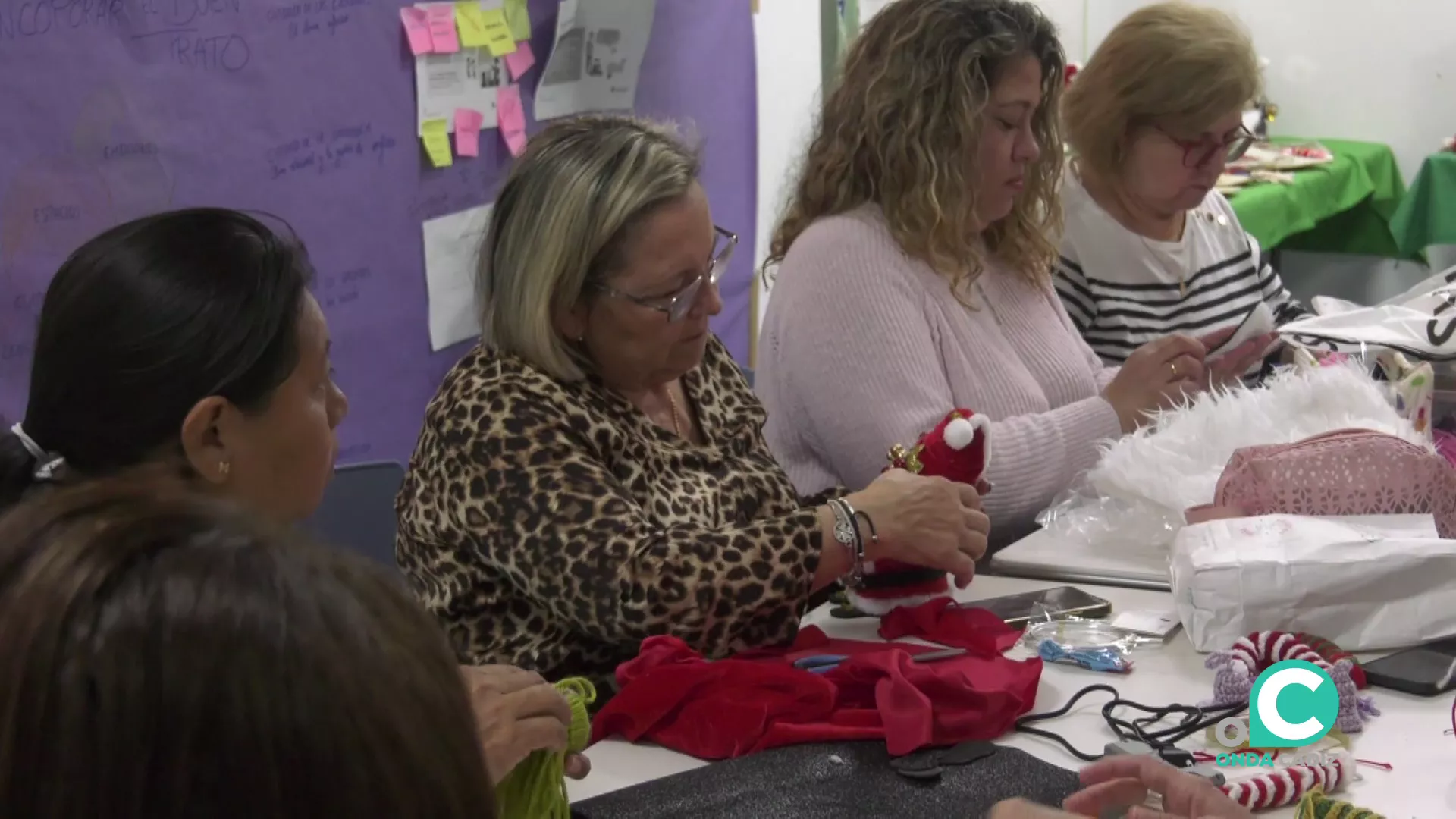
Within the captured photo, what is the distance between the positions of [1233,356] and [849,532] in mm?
1026

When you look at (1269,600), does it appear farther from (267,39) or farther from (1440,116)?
(1440,116)

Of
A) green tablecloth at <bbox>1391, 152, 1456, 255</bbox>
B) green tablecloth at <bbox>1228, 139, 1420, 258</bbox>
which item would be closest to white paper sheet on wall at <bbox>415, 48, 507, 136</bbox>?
green tablecloth at <bbox>1228, 139, 1420, 258</bbox>

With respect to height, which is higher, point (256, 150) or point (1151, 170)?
point (256, 150)

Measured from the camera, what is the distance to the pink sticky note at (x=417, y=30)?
2703 millimetres

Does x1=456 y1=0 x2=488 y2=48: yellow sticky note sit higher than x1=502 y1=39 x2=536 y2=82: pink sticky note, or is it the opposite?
x1=456 y1=0 x2=488 y2=48: yellow sticky note

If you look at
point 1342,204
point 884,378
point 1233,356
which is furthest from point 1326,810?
point 1342,204

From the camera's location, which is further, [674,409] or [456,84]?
[456,84]

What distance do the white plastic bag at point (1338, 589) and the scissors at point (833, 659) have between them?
0.28 metres

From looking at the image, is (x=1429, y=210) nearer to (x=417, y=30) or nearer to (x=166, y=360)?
(x=417, y=30)

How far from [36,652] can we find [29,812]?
0.18 feet

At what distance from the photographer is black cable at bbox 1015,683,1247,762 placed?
4.43ft

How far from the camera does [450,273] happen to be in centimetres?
290

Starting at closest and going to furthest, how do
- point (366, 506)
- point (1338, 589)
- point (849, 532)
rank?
point (1338, 589), point (849, 532), point (366, 506)

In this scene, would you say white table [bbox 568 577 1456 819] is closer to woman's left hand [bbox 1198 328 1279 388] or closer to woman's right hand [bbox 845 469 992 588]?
woman's right hand [bbox 845 469 992 588]
